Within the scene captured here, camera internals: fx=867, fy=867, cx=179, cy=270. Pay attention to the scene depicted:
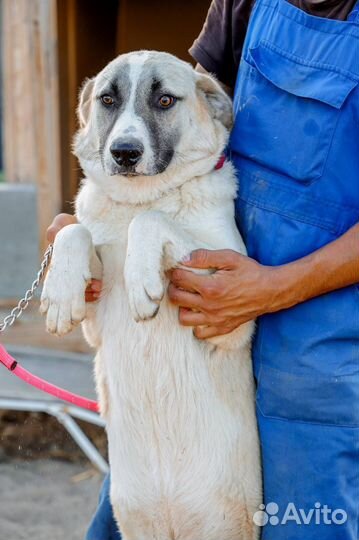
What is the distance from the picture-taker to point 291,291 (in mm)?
2381

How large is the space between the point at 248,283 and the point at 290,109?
1.64 feet

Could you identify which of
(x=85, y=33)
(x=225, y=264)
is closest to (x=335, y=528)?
(x=225, y=264)

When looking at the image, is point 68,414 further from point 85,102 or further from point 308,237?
point 308,237

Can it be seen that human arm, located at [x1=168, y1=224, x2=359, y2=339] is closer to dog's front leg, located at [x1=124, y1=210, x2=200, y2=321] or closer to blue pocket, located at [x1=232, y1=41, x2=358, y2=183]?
dog's front leg, located at [x1=124, y1=210, x2=200, y2=321]

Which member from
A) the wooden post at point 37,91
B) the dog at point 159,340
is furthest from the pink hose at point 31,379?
the wooden post at point 37,91

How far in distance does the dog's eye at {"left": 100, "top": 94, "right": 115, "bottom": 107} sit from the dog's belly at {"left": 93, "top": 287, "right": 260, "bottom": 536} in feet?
2.00

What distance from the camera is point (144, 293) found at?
239 centimetres

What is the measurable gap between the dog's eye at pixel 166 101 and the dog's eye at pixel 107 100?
152 millimetres

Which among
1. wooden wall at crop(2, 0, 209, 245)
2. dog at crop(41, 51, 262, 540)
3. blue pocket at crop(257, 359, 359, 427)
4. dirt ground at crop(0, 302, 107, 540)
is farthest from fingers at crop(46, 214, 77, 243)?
wooden wall at crop(2, 0, 209, 245)

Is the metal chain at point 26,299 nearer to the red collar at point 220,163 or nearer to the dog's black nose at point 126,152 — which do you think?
the dog's black nose at point 126,152

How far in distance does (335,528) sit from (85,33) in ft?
14.1

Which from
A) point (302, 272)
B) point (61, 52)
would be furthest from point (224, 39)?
point (61, 52)

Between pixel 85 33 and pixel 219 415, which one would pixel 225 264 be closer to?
pixel 219 415

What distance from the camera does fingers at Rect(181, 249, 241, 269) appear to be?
2428 mm
